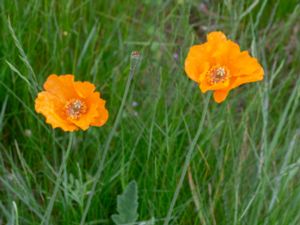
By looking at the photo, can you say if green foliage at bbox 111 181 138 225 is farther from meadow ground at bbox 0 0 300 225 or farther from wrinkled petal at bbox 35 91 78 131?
wrinkled petal at bbox 35 91 78 131

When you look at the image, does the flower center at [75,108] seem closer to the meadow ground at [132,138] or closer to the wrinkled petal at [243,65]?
the meadow ground at [132,138]

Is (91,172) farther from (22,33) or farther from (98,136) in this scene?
(22,33)

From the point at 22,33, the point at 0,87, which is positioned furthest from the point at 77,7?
the point at 0,87

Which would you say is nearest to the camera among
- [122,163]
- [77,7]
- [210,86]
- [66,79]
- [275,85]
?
[210,86]

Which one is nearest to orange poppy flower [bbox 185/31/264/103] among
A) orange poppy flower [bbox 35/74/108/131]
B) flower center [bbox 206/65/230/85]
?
flower center [bbox 206/65/230/85]

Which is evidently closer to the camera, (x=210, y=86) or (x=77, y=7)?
(x=210, y=86)

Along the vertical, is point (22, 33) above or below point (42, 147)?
above

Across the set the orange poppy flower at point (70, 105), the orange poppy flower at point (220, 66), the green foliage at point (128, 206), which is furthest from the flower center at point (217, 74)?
the green foliage at point (128, 206)
